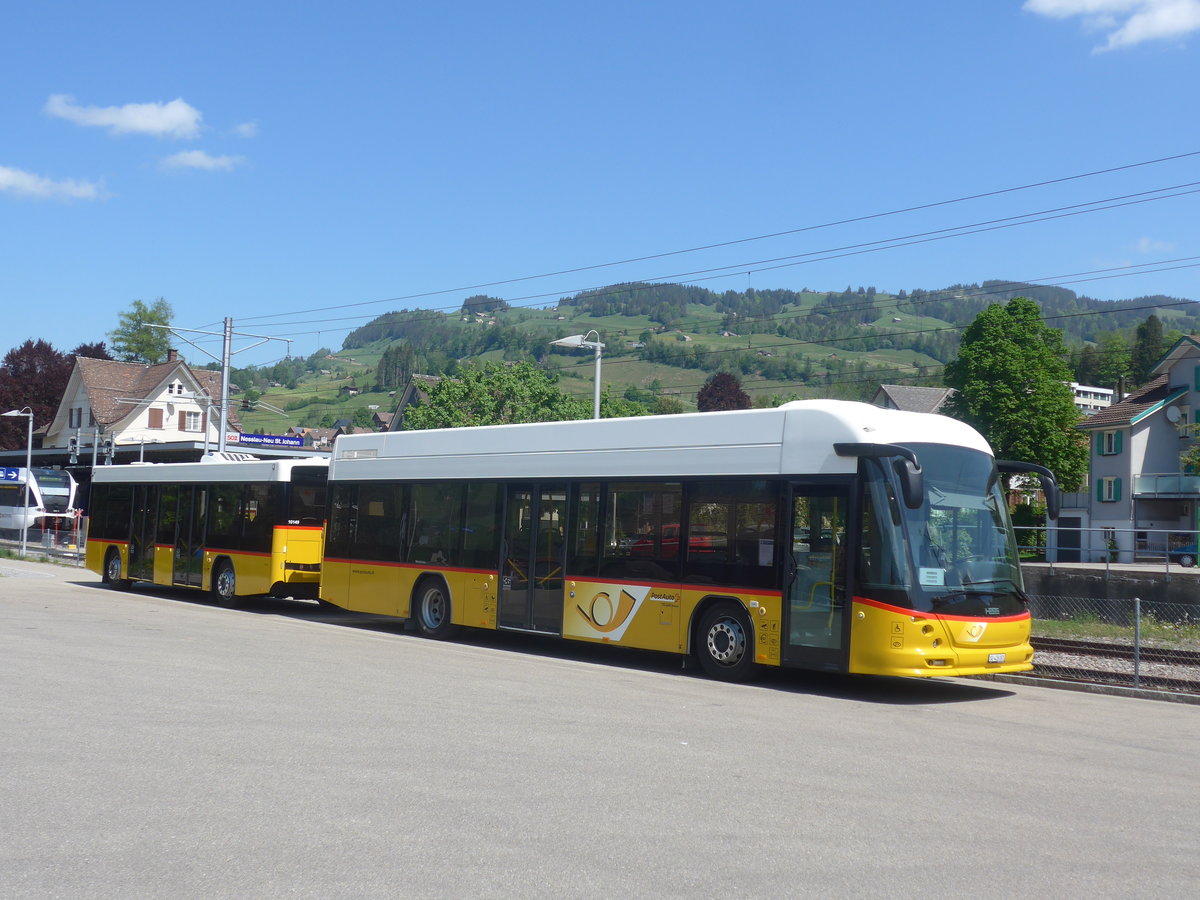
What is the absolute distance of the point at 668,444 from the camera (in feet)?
48.8

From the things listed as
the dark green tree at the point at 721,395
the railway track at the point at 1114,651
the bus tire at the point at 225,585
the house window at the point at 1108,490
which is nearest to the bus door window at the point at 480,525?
the bus tire at the point at 225,585

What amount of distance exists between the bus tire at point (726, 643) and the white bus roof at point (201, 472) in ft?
34.0

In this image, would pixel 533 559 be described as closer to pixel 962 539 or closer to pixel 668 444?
pixel 668 444

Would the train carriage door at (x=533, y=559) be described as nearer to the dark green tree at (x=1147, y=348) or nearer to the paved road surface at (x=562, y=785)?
the paved road surface at (x=562, y=785)

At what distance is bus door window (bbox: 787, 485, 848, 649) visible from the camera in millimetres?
12672

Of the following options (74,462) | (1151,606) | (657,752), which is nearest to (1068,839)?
(657,752)

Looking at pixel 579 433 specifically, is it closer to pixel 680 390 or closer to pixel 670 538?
pixel 670 538

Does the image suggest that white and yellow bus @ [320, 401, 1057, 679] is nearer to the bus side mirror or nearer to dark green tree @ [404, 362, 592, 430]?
the bus side mirror

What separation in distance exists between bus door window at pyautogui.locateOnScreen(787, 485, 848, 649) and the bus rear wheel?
6.58 meters

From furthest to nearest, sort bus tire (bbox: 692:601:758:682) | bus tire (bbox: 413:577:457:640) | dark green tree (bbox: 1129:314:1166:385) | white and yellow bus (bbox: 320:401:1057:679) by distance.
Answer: dark green tree (bbox: 1129:314:1166:385), bus tire (bbox: 413:577:457:640), bus tire (bbox: 692:601:758:682), white and yellow bus (bbox: 320:401:1057:679)

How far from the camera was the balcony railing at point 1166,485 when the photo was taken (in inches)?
2307

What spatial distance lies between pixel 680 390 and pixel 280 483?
146312 millimetres

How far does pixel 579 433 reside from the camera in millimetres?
16109

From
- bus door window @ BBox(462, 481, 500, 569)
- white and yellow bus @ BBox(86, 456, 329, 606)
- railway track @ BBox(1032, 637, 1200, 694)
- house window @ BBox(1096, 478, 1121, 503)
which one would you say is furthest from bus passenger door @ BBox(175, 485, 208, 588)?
house window @ BBox(1096, 478, 1121, 503)
